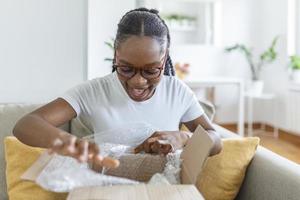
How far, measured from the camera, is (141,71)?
93 cm

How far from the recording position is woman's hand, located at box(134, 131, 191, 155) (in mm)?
997

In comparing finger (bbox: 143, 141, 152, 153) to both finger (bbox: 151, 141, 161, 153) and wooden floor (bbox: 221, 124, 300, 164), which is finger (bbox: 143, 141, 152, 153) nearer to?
finger (bbox: 151, 141, 161, 153)

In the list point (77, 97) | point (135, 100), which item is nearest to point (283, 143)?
point (135, 100)

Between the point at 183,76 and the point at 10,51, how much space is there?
104 inches

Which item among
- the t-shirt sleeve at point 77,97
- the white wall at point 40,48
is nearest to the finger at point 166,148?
the t-shirt sleeve at point 77,97

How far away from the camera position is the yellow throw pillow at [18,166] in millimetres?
1217

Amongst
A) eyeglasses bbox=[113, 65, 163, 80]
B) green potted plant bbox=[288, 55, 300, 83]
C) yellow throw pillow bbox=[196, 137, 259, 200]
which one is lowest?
yellow throw pillow bbox=[196, 137, 259, 200]

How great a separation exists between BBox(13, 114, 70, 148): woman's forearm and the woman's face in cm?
22

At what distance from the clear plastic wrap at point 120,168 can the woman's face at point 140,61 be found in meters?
0.18

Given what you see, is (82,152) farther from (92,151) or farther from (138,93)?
(138,93)

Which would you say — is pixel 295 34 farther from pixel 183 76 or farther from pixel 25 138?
pixel 25 138

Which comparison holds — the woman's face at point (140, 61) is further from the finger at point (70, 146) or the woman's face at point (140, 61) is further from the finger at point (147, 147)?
the finger at point (70, 146)

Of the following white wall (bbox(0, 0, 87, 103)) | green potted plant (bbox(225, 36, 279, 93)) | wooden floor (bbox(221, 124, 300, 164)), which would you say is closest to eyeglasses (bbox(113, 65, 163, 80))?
white wall (bbox(0, 0, 87, 103))

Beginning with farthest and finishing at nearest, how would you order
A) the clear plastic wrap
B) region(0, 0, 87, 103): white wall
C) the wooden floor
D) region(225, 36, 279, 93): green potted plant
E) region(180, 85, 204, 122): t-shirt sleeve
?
region(225, 36, 279, 93): green potted plant < the wooden floor < region(0, 0, 87, 103): white wall < region(180, 85, 204, 122): t-shirt sleeve < the clear plastic wrap
